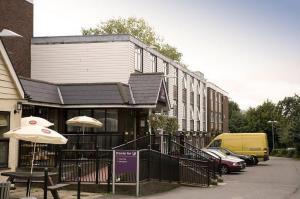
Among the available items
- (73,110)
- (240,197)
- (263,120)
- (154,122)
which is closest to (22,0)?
(73,110)

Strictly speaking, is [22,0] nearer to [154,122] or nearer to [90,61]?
[90,61]

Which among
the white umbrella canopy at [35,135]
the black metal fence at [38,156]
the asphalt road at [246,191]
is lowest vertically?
the asphalt road at [246,191]

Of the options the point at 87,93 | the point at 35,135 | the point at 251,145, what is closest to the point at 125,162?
the point at 35,135

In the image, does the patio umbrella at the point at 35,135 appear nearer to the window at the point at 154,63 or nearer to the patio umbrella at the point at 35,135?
the patio umbrella at the point at 35,135

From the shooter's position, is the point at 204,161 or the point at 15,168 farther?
the point at 204,161

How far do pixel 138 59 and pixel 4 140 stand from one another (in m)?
18.8

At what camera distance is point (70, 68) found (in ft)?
110

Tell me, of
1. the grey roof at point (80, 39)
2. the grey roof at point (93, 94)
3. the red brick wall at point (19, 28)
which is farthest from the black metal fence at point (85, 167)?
the red brick wall at point (19, 28)

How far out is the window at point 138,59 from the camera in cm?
3442

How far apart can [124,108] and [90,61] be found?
19.5 ft

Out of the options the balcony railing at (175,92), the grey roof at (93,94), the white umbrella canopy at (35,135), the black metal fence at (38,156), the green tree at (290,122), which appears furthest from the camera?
the green tree at (290,122)

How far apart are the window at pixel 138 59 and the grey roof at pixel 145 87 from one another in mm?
3287

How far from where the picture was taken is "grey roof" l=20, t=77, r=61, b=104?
2383 cm

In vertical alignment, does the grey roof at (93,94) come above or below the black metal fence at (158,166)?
above
